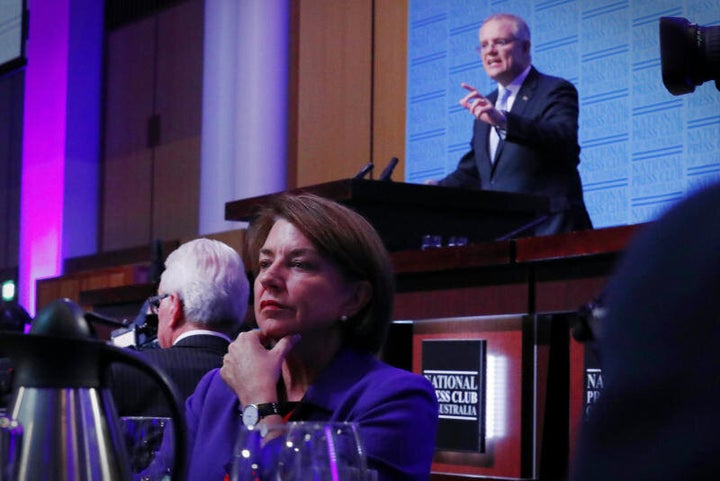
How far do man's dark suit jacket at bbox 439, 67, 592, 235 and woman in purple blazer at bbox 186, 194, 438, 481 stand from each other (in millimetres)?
2275

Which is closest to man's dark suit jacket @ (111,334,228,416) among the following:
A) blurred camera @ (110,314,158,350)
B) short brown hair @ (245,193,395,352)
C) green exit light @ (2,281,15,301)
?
blurred camera @ (110,314,158,350)

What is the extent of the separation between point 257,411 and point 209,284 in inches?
50.6

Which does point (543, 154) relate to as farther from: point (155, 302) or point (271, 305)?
point (271, 305)

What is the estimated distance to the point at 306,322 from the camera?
6.40 feet

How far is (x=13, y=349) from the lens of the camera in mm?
859

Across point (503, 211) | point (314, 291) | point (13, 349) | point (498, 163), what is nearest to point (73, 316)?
point (13, 349)

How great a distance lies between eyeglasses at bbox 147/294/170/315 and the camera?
118 inches

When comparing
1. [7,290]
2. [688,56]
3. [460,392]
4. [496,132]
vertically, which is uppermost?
[496,132]

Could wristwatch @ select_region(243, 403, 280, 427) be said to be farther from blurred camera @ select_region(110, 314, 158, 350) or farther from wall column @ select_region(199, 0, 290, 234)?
wall column @ select_region(199, 0, 290, 234)

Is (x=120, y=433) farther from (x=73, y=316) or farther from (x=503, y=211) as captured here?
(x=503, y=211)

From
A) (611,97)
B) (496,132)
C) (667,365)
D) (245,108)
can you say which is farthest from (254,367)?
(245,108)

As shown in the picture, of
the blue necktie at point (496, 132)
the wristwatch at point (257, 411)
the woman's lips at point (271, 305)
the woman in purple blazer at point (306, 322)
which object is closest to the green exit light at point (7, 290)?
the blue necktie at point (496, 132)

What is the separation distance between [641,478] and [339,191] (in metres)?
2.85

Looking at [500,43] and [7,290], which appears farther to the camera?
[7,290]
